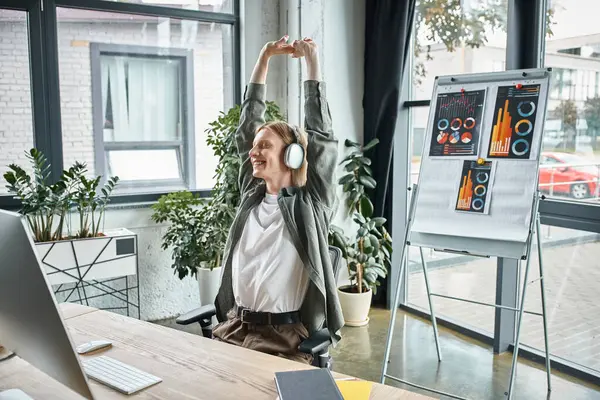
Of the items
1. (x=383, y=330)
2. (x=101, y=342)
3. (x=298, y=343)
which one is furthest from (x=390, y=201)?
(x=101, y=342)

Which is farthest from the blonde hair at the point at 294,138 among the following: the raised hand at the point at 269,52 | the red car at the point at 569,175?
the red car at the point at 569,175

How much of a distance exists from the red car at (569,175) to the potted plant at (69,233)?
8.19ft

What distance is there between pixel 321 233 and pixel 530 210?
104cm

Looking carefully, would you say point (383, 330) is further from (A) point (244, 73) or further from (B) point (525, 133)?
(A) point (244, 73)

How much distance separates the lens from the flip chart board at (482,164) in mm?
2645

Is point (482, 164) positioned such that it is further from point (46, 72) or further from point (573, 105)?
point (46, 72)

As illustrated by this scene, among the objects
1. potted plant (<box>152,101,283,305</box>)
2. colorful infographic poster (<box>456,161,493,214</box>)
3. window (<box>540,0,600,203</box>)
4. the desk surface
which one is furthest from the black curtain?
the desk surface

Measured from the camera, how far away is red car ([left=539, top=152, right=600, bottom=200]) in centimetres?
310

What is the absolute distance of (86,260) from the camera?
3.48 metres

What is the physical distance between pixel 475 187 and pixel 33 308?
2183 mm

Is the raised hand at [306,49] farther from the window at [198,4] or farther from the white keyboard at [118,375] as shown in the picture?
the window at [198,4]

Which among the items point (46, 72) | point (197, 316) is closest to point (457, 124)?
point (197, 316)

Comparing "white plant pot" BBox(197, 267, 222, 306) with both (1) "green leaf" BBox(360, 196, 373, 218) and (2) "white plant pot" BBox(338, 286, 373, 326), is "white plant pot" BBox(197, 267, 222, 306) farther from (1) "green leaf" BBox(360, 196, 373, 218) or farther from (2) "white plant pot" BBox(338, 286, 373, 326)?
(1) "green leaf" BBox(360, 196, 373, 218)

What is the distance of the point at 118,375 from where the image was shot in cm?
143
